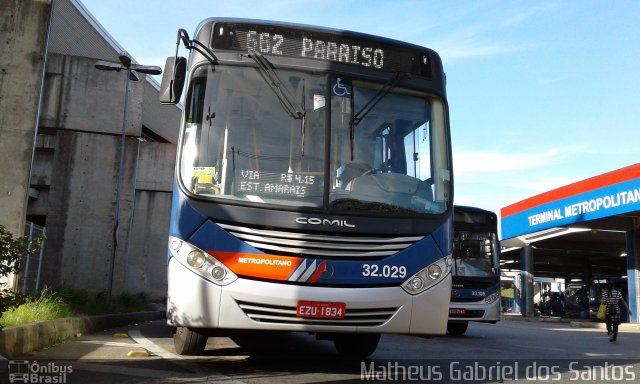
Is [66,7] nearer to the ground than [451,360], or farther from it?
farther from it

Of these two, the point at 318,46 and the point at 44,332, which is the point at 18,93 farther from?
the point at 318,46

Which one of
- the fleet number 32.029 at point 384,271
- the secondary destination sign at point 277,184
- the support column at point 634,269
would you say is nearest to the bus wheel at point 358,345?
the fleet number 32.029 at point 384,271

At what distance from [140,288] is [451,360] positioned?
21.8 metres

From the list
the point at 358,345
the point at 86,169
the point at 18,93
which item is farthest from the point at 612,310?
the point at 86,169

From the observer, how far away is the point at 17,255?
762 centimetres

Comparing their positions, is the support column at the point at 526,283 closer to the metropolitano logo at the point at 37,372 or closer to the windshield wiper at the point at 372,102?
the windshield wiper at the point at 372,102

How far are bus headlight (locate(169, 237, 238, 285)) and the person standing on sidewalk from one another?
42.9ft

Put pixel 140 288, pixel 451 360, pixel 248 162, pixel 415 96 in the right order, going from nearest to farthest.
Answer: pixel 248 162
pixel 415 96
pixel 451 360
pixel 140 288

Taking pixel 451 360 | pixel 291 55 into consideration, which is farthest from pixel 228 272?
pixel 451 360

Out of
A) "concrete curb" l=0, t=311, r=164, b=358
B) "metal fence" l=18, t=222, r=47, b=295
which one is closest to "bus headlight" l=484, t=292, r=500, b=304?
"concrete curb" l=0, t=311, r=164, b=358

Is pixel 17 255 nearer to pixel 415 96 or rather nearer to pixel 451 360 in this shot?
pixel 415 96

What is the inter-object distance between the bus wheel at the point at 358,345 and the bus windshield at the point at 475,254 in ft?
28.2

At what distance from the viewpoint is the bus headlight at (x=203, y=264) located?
6184 mm

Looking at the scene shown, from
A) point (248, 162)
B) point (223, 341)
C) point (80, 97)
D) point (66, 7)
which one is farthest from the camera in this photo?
point (66, 7)
